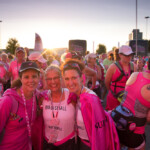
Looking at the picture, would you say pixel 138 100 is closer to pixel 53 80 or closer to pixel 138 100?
pixel 138 100

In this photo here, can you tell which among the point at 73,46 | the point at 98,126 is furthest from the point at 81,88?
the point at 73,46

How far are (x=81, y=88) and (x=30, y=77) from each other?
28.3 inches

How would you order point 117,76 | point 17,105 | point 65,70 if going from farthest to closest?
point 117,76 → point 65,70 → point 17,105

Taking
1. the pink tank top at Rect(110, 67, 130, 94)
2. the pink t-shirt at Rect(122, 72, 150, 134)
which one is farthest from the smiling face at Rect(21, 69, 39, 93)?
the pink tank top at Rect(110, 67, 130, 94)

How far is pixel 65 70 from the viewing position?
2014 mm

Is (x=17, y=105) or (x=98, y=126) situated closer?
(x=98, y=126)

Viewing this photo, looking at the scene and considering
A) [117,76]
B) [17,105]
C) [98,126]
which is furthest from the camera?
[117,76]

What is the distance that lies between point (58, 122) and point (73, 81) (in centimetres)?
58

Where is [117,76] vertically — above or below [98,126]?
above

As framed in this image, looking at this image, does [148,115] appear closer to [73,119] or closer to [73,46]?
[73,119]

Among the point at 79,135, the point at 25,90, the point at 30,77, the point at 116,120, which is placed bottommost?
the point at 79,135

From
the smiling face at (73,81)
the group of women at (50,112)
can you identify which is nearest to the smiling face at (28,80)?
the group of women at (50,112)

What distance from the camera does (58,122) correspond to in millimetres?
1977

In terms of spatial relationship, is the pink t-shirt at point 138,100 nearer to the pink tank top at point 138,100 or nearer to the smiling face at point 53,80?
the pink tank top at point 138,100
